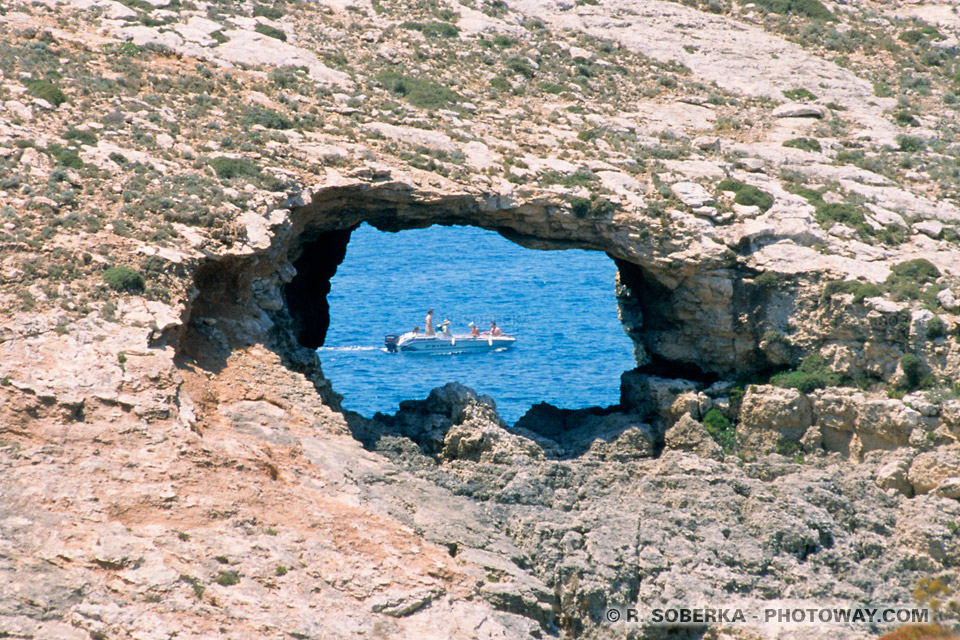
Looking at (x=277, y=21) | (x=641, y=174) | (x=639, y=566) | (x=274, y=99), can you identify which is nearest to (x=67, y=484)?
(x=639, y=566)

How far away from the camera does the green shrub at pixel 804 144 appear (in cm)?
4788

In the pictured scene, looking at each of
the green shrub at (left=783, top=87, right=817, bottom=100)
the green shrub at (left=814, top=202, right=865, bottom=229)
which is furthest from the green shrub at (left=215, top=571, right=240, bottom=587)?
the green shrub at (left=783, top=87, right=817, bottom=100)

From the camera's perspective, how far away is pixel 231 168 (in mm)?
38531

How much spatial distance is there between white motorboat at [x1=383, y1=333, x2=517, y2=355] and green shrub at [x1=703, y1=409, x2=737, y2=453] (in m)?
44.3

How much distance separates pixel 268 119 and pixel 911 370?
89.4ft

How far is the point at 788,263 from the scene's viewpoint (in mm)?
40188

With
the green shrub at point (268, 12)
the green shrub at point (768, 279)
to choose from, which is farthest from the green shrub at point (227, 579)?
the green shrub at point (268, 12)

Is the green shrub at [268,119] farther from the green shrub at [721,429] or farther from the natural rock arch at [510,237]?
the green shrub at [721,429]

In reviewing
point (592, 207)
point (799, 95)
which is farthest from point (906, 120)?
point (592, 207)

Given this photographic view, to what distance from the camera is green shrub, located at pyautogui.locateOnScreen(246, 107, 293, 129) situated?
43.0 meters

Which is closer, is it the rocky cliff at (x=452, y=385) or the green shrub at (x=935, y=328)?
the rocky cliff at (x=452, y=385)

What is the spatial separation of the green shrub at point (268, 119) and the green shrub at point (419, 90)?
23.0 ft

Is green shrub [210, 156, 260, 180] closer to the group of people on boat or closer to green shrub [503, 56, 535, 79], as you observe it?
green shrub [503, 56, 535, 79]

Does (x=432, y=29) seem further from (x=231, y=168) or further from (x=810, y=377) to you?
(x=810, y=377)
